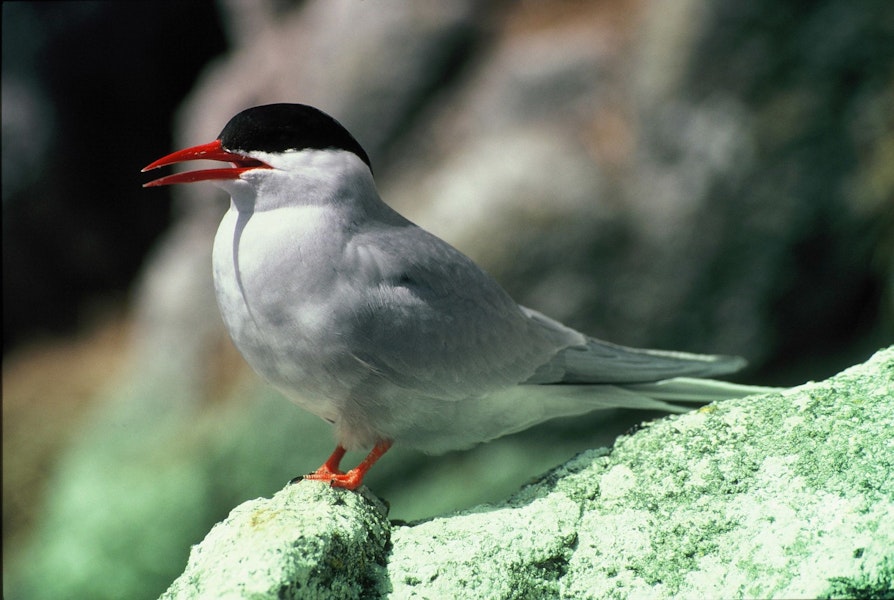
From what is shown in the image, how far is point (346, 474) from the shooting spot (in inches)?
96.0

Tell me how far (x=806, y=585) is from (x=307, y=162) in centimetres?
157

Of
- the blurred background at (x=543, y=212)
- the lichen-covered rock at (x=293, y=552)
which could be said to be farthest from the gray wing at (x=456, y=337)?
the blurred background at (x=543, y=212)

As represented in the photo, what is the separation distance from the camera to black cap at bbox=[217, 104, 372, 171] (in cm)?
224

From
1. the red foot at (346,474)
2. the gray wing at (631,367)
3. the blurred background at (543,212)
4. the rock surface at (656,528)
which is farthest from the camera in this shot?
the blurred background at (543,212)

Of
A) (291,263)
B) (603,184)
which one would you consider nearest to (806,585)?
(291,263)

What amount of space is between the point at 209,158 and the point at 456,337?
848 millimetres

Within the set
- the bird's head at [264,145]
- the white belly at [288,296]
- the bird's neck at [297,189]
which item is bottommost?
the white belly at [288,296]

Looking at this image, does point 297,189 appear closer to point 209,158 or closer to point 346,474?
point 209,158

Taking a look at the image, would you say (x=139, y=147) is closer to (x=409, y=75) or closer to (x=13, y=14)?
(x=13, y=14)

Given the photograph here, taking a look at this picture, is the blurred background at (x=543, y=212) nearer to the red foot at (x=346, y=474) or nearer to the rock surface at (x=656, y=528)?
the red foot at (x=346, y=474)

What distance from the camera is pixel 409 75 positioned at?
5.87 m

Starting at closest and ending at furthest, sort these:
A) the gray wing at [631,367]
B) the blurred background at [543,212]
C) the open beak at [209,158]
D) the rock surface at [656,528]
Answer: the rock surface at [656,528] < the open beak at [209,158] < the gray wing at [631,367] < the blurred background at [543,212]

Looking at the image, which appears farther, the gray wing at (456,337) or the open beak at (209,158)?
the gray wing at (456,337)

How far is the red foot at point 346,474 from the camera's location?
2318 mm
